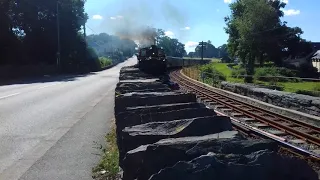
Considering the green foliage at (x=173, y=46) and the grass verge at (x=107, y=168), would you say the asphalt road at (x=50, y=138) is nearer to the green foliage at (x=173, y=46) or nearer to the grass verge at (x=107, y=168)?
the grass verge at (x=107, y=168)

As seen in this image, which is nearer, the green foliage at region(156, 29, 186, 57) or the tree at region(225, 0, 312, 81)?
the tree at region(225, 0, 312, 81)

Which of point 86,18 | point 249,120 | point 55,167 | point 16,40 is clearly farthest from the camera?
point 86,18

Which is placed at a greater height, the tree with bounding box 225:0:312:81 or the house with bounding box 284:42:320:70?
the tree with bounding box 225:0:312:81

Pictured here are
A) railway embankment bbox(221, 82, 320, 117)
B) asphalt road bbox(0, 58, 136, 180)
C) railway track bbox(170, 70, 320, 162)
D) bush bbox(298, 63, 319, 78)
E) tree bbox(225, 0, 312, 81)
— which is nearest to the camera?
asphalt road bbox(0, 58, 136, 180)

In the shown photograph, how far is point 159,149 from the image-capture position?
356cm

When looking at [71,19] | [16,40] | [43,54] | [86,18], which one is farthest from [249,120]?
[86,18]

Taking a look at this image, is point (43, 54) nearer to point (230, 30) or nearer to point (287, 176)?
point (230, 30)

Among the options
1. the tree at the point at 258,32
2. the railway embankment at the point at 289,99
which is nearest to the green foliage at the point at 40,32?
the tree at the point at 258,32

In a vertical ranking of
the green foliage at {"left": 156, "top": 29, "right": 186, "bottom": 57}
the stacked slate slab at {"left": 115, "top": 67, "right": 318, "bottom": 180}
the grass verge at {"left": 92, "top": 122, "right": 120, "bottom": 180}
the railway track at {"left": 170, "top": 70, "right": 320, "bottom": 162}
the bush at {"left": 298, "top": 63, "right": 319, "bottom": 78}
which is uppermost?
the green foliage at {"left": 156, "top": 29, "right": 186, "bottom": 57}

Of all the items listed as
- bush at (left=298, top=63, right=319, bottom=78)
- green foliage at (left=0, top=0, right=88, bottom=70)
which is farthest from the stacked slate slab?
bush at (left=298, top=63, right=319, bottom=78)

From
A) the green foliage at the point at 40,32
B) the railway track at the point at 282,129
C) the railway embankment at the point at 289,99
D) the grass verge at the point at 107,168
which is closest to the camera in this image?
the grass verge at the point at 107,168

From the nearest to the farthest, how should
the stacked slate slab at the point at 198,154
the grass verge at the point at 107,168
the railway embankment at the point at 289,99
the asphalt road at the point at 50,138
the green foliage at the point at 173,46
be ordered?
the stacked slate slab at the point at 198,154, the grass verge at the point at 107,168, the asphalt road at the point at 50,138, the railway embankment at the point at 289,99, the green foliage at the point at 173,46

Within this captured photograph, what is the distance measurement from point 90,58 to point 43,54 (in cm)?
1329

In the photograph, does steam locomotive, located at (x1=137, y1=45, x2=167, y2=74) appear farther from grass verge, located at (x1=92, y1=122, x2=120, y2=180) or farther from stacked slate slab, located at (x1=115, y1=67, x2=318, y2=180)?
stacked slate slab, located at (x1=115, y1=67, x2=318, y2=180)
